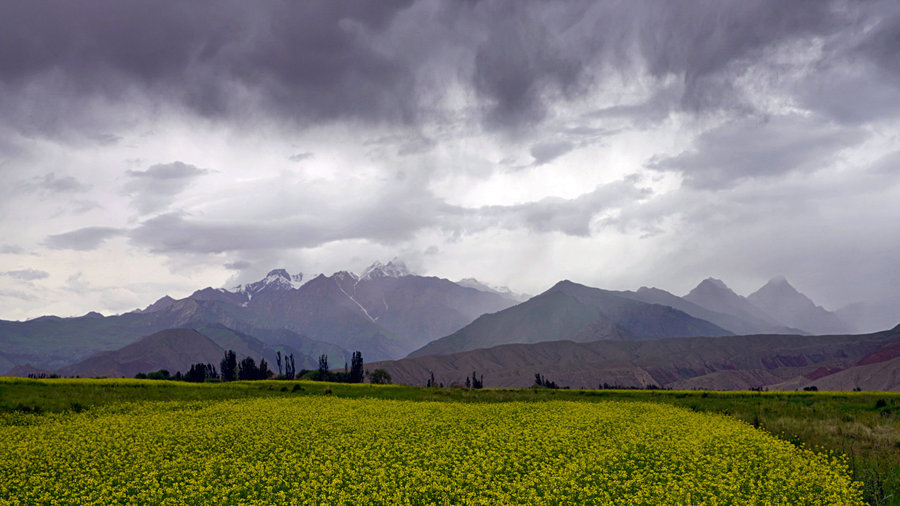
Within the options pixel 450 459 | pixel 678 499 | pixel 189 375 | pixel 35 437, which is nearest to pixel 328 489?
pixel 450 459

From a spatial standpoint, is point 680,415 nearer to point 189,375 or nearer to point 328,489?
point 328,489

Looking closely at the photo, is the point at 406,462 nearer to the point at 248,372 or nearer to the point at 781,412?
the point at 781,412

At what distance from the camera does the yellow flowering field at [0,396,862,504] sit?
20141mm

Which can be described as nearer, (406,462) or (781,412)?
(406,462)

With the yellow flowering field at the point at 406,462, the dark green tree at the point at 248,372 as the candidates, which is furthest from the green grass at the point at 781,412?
the dark green tree at the point at 248,372

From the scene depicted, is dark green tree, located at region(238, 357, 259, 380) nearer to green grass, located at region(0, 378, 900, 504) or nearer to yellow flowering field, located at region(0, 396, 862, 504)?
green grass, located at region(0, 378, 900, 504)

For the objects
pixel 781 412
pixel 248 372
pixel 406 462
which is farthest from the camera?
pixel 248 372

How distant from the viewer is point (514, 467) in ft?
77.9

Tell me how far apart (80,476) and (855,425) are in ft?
142

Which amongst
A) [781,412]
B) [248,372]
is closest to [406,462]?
[781,412]

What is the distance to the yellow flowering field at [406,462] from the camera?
66.1ft

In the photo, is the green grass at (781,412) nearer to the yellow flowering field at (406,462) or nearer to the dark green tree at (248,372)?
the yellow flowering field at (406,462)

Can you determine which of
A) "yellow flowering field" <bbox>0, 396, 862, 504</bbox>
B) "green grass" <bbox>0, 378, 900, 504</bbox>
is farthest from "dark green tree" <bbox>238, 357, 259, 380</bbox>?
"yellow flowering field" <bbox>0, 396, 862, 504</bbox>

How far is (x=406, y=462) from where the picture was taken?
969 inches
